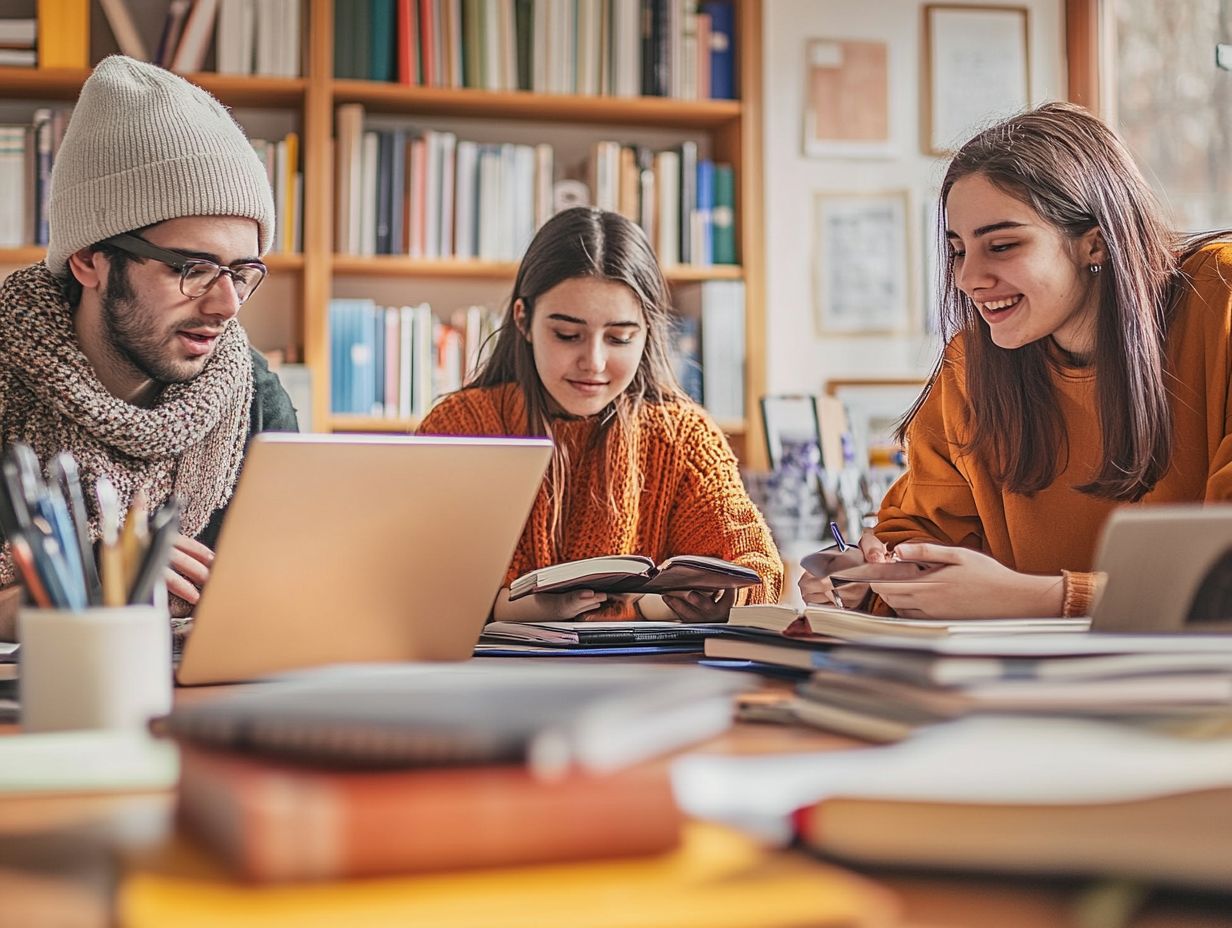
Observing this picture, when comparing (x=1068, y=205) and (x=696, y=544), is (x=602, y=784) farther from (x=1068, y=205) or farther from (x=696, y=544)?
(x=696, y=544)

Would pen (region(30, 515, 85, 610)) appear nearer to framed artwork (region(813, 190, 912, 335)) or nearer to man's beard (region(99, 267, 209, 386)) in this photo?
man's beard (region(99, 267, 209, 386))

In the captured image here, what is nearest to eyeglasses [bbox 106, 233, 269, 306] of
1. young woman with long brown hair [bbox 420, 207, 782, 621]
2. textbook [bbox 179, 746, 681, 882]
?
young woman with long brown hair [bbox 420, 207, 782, 621]

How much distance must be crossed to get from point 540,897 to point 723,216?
3.10m

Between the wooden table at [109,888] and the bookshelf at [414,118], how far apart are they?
2.62 metres

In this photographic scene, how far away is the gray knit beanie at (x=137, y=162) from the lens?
167 centimetres

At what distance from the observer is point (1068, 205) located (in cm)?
161

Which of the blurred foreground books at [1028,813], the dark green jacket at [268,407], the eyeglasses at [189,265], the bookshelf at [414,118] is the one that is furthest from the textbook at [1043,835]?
the bookshelf at [414,118]

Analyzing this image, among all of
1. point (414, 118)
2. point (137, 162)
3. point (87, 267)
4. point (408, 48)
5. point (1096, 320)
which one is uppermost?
point (408, 48)

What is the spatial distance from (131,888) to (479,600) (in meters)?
0.62

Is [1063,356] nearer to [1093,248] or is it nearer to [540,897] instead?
[1093,248]

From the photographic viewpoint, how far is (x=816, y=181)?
138 inches

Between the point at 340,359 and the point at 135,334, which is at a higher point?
the point at 340,359

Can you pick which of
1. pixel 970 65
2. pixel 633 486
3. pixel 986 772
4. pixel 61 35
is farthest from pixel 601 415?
pixel 970 65

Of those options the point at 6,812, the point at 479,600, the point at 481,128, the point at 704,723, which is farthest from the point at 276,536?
the point at 481,128
